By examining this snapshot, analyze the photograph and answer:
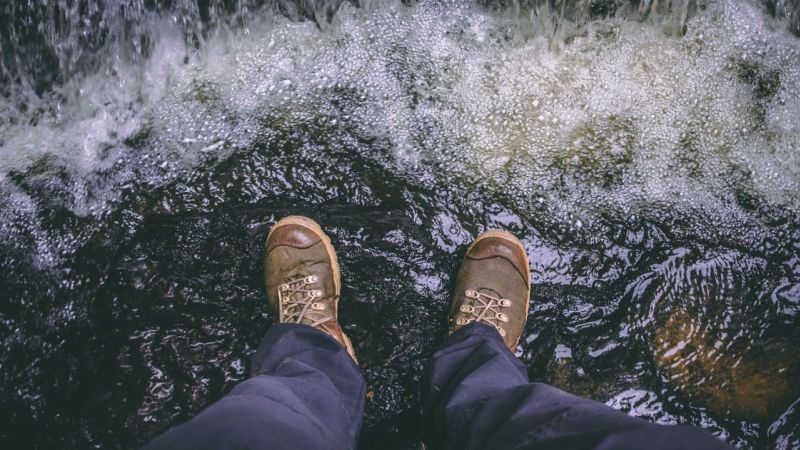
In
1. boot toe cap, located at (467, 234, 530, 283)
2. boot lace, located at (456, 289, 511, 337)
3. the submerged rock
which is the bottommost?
the submerged rock

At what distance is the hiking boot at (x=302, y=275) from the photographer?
1435 millimetres

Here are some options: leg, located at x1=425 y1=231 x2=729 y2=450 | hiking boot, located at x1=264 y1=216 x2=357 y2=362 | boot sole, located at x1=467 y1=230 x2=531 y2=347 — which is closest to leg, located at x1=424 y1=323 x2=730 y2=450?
leg, located at x1=425 y1=231 x2=729 y2=450

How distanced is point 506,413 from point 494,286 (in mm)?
542

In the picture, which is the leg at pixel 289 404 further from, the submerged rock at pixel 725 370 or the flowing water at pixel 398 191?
the submerged rock at pixel 725 370

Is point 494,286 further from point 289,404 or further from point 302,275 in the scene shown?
point 289,404

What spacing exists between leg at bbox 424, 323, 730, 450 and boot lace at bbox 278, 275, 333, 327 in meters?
0.37

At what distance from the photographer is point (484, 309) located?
1.46m

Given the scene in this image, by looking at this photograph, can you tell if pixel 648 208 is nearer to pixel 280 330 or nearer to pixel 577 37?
pixel 577 37

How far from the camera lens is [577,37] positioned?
1.70m

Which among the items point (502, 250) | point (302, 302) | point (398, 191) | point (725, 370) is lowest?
point (725, 370)

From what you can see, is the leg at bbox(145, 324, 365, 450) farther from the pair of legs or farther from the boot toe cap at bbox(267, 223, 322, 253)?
the boot toe cap at bbox(267, 223, 322, 253)

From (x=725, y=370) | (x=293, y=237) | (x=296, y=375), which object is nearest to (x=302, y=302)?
(x=293, y=237)

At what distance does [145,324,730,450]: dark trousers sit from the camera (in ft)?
2.58

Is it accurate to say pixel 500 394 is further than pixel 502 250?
No
